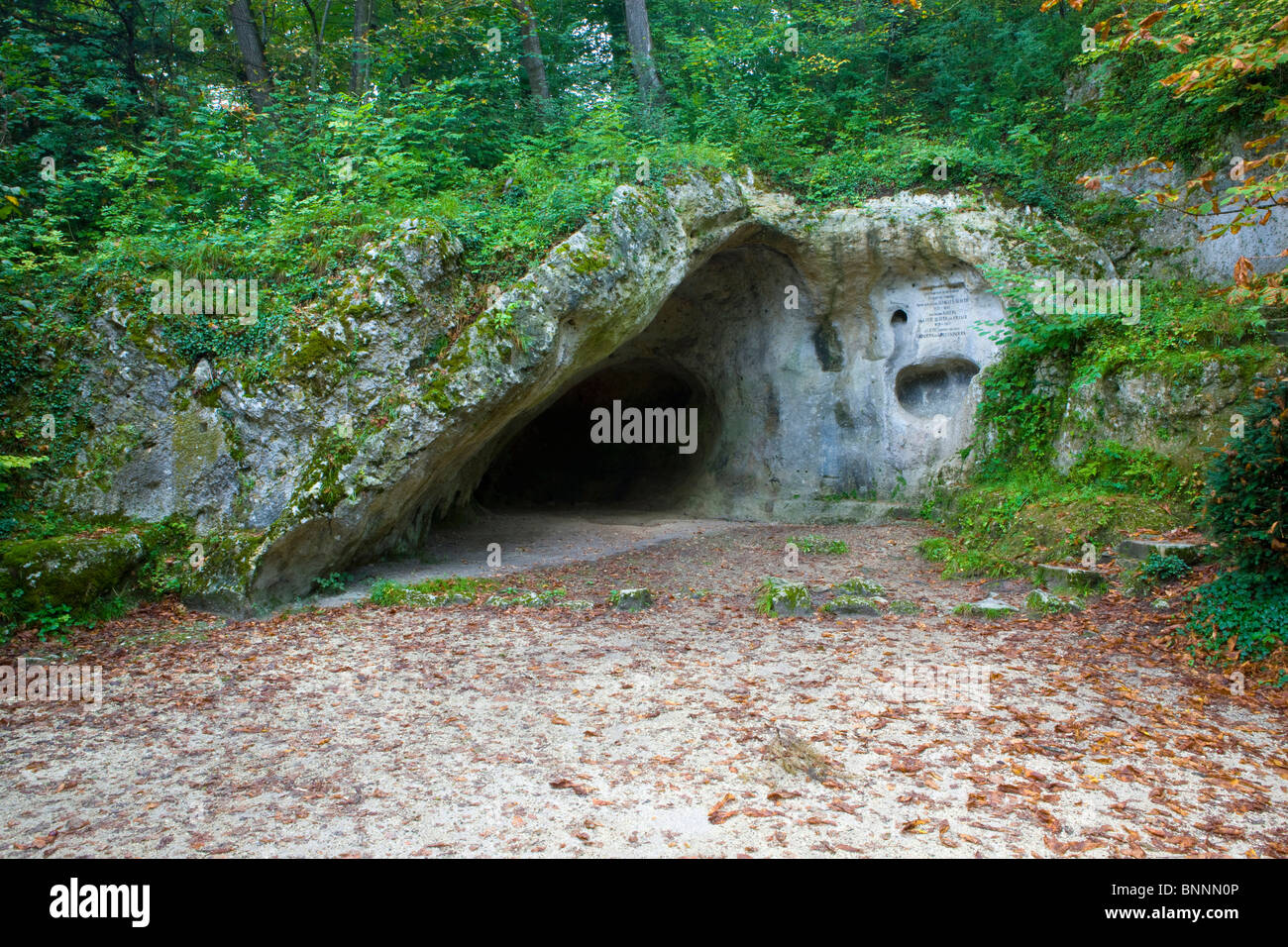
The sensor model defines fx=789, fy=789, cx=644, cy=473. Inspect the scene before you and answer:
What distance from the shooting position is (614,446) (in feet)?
71.5

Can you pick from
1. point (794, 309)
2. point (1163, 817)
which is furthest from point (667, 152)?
point (1163, 817)

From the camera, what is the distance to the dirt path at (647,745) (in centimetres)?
405

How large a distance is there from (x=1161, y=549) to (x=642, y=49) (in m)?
13.5

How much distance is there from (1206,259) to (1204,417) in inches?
181

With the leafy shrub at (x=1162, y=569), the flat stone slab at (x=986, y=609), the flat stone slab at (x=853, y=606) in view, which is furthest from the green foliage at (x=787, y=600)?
the leafy shrub at (x=1162, y=569)

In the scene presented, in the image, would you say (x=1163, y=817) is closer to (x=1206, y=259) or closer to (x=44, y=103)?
(x=1206, y=259)

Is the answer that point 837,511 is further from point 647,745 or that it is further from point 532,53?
point 532,53

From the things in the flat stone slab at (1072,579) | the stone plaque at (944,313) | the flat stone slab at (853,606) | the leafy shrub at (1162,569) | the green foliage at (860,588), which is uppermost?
the stone plaque at (944,313)

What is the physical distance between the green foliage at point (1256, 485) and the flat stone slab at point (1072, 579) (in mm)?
1506

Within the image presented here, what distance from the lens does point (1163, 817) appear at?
13.3 feet

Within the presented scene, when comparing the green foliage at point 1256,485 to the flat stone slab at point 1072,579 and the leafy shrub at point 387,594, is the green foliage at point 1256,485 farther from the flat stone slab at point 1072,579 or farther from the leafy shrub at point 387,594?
the leafy shrub at point 387,594

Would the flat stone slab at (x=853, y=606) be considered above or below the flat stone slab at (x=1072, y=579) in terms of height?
below

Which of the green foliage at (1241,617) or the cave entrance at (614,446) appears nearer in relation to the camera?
the green foliage at (1241,617)

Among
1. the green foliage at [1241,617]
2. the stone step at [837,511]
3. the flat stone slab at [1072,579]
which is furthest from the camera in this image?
the stone step at [837,511]
